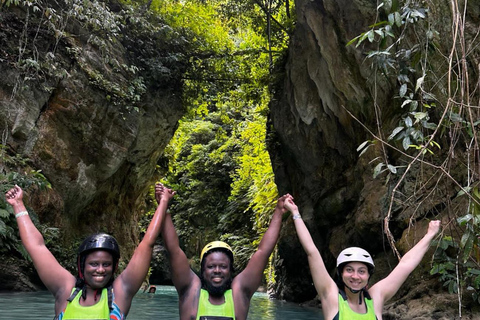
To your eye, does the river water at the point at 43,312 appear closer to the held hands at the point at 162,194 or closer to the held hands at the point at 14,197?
the held hands at the point at 14,197

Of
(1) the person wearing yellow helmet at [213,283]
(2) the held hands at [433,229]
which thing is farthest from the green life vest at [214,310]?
(2) the held hands at [433,229]

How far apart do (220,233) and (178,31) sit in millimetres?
12931

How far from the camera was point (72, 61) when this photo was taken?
41.5ft

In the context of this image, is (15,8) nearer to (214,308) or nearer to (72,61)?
(72,61)

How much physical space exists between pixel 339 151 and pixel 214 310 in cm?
901

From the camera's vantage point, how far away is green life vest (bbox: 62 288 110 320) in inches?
107

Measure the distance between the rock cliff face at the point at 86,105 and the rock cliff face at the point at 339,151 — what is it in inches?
152

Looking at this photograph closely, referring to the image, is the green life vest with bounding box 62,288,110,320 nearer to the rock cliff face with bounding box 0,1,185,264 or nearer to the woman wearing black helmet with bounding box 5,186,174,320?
the woman wearing black helmet with bounding box 5,186,174,320

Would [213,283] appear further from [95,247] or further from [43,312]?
[43,312]

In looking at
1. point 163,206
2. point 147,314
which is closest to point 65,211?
point 147,314

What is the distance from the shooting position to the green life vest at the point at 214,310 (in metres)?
2.95

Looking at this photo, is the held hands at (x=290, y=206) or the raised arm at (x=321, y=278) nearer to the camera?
the raised arm at (x=321, y=278)

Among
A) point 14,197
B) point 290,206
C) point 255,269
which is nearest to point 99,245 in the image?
point 14,197

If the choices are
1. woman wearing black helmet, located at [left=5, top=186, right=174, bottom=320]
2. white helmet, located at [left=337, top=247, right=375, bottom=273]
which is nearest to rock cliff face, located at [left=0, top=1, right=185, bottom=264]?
woman wearing black helmet, located at [left=5, top=186, right=174, bottom=320]
